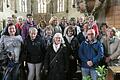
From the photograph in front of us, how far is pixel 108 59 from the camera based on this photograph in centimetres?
616

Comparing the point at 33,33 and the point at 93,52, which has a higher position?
the point at 33,33

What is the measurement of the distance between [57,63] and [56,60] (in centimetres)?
7

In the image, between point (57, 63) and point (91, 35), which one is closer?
point (91, 35)

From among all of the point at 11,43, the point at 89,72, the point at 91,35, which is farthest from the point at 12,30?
the point at 89,72

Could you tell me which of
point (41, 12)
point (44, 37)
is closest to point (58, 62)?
point (44, 37)

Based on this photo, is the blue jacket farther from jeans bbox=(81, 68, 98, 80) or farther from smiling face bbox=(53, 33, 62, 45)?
smiling face bbox=(53, 33, 62, 45)

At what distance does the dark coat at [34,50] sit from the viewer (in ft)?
21.0

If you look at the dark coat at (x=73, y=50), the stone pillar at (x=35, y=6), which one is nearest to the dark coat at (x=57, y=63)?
the dark coat at (x=73, y=50)

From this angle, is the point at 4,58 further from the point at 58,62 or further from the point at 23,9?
the point at 23,9

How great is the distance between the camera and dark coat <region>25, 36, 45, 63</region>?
640cm

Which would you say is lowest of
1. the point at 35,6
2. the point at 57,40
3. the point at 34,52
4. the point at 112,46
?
the point at 34,52

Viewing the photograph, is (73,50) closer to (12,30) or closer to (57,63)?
(57,63)

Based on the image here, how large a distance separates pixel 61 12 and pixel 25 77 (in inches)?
940

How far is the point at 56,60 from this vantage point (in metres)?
6.21
